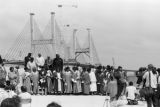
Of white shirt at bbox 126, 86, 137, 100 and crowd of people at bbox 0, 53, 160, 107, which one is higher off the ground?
crowd of people at bbox 0, 53, 160, 107

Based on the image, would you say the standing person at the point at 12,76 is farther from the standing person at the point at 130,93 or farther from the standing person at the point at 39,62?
the standing person at the point at 130,93

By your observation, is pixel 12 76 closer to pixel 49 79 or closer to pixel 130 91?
pixel 49 79

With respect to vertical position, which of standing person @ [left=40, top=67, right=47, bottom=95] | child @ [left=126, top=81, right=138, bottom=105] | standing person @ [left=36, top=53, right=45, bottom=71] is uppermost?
standing person @ [left=36, top=53, right=45, bottom=71]

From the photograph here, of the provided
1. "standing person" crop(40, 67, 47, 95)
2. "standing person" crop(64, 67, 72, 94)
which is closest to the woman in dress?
"standing person" crop(64, 67, 72, 94)

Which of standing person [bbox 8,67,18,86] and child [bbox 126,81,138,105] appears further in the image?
standing person [bbox 8,67,18,86]

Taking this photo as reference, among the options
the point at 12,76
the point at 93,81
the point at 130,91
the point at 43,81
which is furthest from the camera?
the point at 93,81

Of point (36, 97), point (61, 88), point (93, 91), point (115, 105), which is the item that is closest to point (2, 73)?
point (36, 97)

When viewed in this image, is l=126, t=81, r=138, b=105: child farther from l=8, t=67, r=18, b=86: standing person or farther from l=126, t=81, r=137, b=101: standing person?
l=8, t=67, r=18, b=86: standing person

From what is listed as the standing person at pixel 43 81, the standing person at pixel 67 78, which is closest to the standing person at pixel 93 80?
the standing person at pixel 67 78

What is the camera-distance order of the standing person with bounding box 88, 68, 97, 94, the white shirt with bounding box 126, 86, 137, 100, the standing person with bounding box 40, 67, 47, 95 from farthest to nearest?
the standing person with bounding box 88, 68, 97, 94
the standing person with bounding box 40, 67, 47, 95
the white shirt with bounding box 126, 86, 137, 100

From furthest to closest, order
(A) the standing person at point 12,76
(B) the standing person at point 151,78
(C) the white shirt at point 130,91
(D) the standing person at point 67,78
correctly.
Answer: (D) the standing person at point 67,78, (A) the standing person at point 12,76, (C) the white shirt at point 130,91, (B) the standing person at point 151,78

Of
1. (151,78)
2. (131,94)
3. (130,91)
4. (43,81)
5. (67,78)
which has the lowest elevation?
(131,94)

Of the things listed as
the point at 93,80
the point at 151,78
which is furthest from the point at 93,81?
the point at 151,78

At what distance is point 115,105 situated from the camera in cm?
1262
